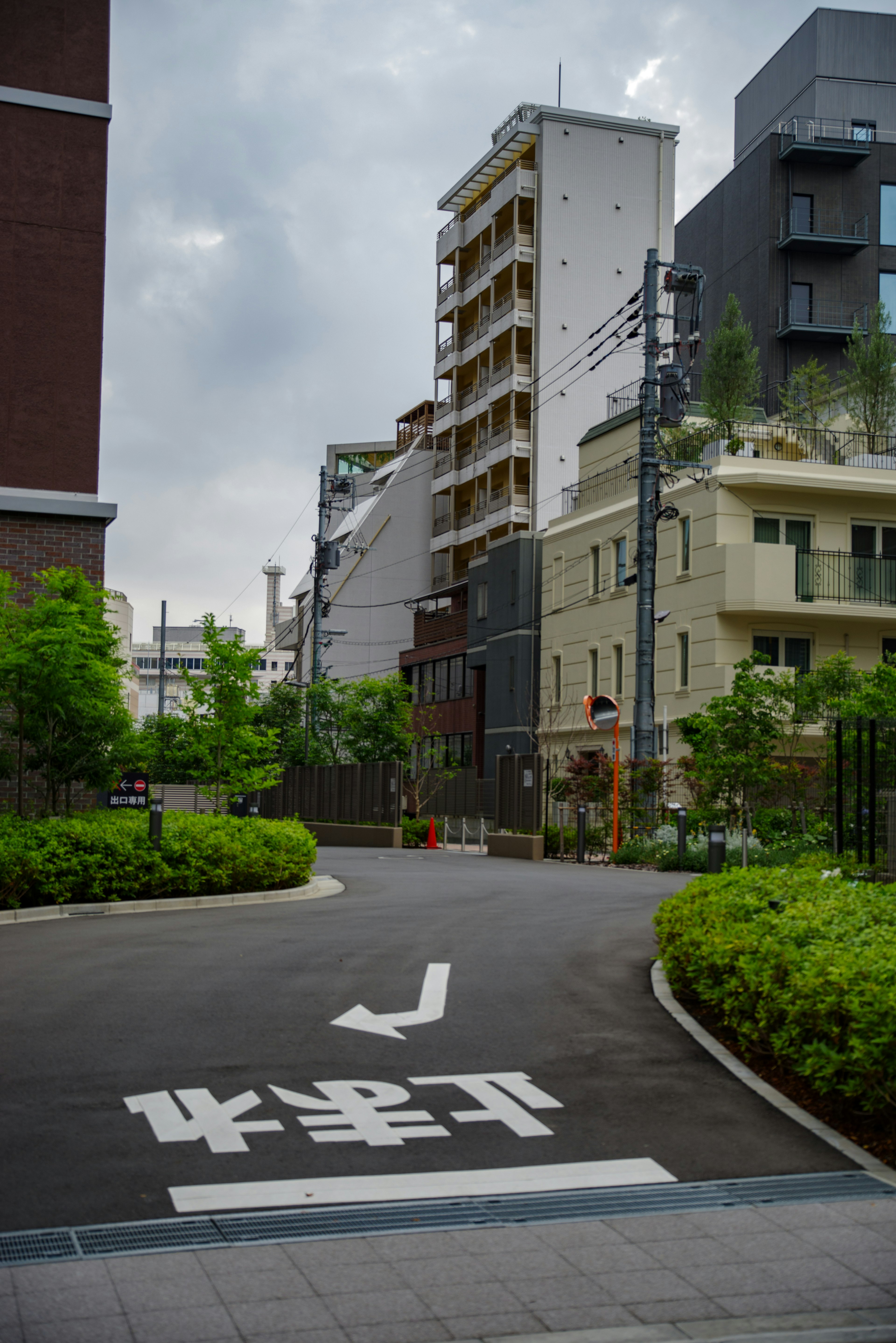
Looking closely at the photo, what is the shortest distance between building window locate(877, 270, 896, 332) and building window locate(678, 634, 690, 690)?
1922 centimetres

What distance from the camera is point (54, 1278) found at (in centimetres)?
471

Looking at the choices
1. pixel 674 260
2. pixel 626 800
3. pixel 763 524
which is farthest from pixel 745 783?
pixel 674 260

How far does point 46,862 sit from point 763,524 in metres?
23.9

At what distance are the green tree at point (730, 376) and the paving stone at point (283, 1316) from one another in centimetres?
3368

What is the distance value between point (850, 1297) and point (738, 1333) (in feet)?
1.84

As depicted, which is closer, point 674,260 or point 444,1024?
point 444,1024

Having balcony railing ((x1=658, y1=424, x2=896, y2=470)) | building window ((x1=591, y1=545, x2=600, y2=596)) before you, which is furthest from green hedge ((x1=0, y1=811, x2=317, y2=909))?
building window ((x1=591, y1=545, x2=600, y2=596))

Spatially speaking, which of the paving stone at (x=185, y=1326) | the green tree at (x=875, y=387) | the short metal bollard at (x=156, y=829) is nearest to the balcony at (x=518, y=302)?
the green tree at (x=875, y=387)

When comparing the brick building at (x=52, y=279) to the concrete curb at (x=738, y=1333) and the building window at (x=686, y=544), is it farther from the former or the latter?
the building window at (x=686, y=544)

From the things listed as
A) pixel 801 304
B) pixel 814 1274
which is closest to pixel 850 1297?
pixel 814 1274

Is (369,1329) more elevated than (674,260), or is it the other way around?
(674,260)

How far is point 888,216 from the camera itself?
48.5 m

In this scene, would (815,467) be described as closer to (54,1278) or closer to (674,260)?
(674,260)

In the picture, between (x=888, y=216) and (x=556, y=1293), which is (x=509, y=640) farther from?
(x=556, y=1293)
